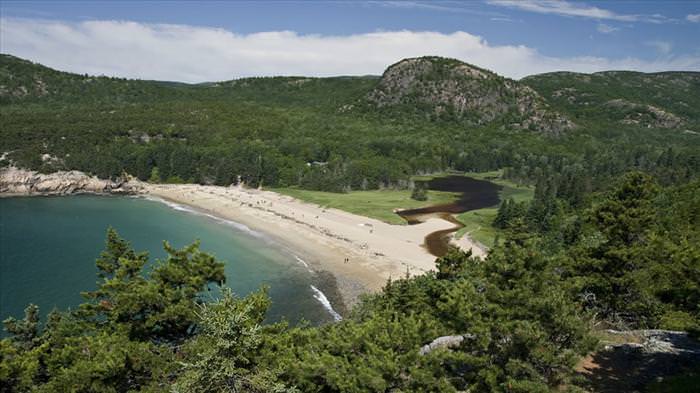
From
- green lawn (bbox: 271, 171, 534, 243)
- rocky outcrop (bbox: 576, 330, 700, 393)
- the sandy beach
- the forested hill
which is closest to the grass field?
green lawn (bbox: 271, 171, 534, 243)

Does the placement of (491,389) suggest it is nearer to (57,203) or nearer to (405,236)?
(405,236)

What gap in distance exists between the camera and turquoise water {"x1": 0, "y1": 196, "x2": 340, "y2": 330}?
46.0m

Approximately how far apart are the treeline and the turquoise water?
2132 centimetres

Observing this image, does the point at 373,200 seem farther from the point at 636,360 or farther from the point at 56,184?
the point at 636,360

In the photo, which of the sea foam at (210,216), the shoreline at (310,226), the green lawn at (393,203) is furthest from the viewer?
→ the green lawn at (393,203)

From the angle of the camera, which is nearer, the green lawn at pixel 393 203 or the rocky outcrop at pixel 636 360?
the rocky outcrop at pixel 636 360

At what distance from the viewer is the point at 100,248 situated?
6419 centimetres

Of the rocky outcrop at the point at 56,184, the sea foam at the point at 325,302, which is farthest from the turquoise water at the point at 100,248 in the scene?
the rocky outcrop at the point at 56,184

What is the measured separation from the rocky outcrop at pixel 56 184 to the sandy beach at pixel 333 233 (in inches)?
374

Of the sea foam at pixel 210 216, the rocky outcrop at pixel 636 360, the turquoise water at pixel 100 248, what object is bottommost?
the turquoise water at pixel 100 248

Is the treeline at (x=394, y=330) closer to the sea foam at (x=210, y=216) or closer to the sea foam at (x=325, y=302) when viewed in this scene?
the sea foam at (x=325, y=302)

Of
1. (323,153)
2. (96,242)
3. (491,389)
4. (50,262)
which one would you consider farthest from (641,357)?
(323,153)

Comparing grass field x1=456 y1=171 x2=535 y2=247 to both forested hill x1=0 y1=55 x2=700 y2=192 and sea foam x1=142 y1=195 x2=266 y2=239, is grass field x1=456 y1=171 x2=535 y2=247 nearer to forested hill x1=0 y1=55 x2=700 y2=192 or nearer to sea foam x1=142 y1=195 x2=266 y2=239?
forested hill x1=0 y1=55 x2=700 y2=192

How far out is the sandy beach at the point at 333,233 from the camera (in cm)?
5544
